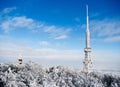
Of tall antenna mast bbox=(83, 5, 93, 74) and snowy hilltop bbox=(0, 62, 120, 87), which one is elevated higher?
tall antenna mast bbox=(83, 5, 93, 74)

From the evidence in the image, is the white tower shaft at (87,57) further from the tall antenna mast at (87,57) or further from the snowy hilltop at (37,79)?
the snowy hilltop at (37,79)

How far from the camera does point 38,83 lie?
95.2 ft

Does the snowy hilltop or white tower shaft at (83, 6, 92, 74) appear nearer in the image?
the snowy hilltop

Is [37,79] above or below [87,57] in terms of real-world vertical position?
below

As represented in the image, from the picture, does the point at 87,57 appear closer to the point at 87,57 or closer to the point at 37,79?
the point at 87,57

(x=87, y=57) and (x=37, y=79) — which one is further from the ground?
(x=87, y=57)

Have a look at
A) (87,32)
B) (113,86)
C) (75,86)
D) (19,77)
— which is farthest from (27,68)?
(87,32)

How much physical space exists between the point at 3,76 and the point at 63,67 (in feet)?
56.8

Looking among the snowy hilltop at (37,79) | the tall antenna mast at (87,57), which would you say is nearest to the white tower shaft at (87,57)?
the tall antenna mast at (87,57)

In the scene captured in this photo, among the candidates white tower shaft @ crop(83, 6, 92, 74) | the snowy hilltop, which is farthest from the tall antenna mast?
the snowy hilltop

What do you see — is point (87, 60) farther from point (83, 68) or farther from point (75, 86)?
point (75, 86)

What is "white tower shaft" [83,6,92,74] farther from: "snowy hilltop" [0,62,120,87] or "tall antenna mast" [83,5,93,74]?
"snowy hilltop" [0,62,120,87]

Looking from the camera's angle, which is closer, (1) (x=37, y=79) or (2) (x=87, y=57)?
(1) (x=37, y=79)

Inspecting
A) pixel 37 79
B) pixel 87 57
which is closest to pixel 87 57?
pixel 87 57
